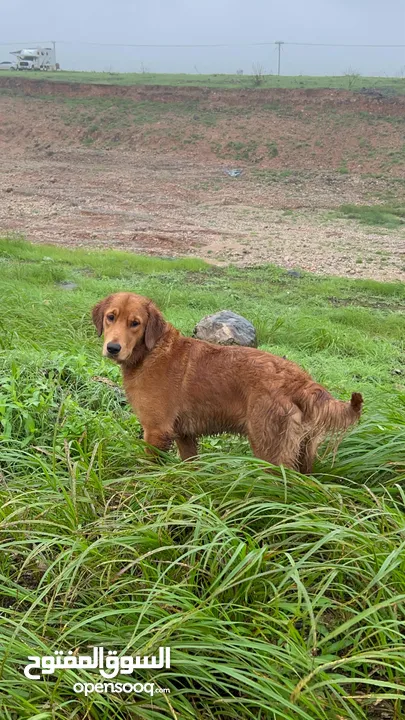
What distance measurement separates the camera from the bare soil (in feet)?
52.5

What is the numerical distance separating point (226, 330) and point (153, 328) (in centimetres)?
338

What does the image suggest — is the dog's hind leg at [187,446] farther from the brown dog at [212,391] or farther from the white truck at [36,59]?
the white truck at [36,59]

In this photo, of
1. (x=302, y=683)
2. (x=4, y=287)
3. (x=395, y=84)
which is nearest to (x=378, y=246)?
(x=4, y=287)

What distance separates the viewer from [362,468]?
3.64 meters

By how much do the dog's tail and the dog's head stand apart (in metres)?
0.98

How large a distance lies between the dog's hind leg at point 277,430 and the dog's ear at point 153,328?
2.40 ft

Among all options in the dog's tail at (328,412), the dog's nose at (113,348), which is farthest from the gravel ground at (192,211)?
the dog's nose at (113,348)

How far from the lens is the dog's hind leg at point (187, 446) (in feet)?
13.4

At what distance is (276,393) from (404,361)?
4647mm

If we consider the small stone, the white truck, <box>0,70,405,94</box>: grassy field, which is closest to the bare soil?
the small stone

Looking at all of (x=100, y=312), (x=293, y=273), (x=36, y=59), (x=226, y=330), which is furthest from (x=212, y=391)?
(x=36, y=59)

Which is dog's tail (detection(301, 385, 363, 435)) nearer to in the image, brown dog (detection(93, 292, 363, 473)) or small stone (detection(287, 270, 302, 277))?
brown dog (detection(93, 292, 363, 473))

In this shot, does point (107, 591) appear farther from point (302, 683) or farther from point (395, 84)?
→ point (395, 84)

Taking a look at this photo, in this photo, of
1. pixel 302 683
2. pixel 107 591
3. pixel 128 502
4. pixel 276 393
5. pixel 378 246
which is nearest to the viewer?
pixel 302 683
